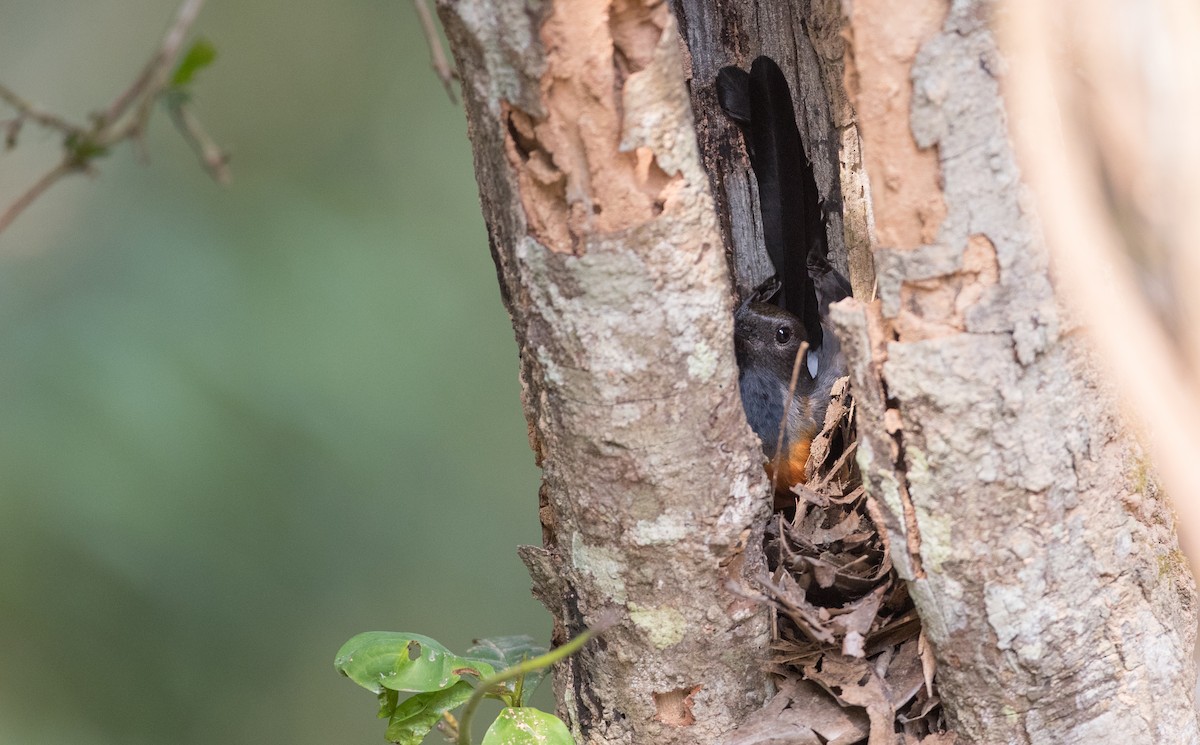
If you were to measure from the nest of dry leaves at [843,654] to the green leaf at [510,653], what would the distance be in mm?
491

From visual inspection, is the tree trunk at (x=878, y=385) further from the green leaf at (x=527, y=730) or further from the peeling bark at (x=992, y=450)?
the green leaf at (x=527, y=730)

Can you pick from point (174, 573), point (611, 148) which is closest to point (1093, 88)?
point (611, 148)

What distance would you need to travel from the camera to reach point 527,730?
1.67 meters

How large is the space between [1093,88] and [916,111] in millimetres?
314

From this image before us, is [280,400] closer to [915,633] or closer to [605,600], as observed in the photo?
[605,600]

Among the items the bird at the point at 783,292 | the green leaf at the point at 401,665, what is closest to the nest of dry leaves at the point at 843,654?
the bird at the point at 783,292

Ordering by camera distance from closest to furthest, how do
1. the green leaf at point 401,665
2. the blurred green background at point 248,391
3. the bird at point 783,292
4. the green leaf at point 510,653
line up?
the green leaf at point 401,665, the green leaf at point 510,653, the bird at point 783,292, the blurred green background at point 248,391

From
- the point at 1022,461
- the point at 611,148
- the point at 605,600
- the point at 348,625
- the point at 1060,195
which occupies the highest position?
the point at 611,148

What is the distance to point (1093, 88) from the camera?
1456mm

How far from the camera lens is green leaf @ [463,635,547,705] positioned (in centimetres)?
203

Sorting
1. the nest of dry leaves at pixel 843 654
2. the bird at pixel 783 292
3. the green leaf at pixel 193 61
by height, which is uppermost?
the green leaf at pixel 193 61

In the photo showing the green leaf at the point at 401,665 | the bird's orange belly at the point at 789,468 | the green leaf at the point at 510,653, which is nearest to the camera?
the green leaf at the point at 401,665

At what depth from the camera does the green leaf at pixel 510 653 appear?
2031mm

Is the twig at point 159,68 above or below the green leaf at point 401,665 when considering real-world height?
above
